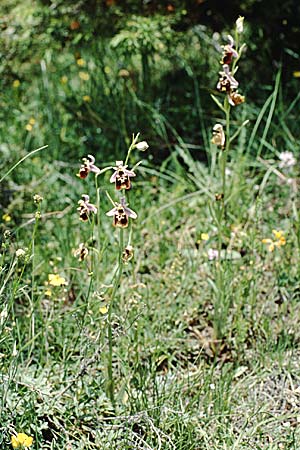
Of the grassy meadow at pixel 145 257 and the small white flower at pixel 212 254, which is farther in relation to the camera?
the small white flower at pixel 212 254

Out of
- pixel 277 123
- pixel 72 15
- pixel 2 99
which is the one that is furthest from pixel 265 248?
pixel 2 99

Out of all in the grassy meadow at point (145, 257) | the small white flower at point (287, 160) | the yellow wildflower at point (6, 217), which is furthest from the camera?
the small white flower at point (287, 160)

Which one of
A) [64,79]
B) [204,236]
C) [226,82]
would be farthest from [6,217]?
[64,79]

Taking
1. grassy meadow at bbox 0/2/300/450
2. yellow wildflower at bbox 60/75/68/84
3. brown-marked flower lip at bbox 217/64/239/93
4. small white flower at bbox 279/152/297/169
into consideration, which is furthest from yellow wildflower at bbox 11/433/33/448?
yellow wildflower at bbox 60/75/68/84

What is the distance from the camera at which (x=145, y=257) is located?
8.71 ft

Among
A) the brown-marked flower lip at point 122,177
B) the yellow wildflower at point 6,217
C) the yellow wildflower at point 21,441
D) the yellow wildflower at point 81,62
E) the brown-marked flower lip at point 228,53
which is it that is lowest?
the yellow wildflower at point 21,441

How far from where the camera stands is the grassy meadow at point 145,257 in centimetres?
187

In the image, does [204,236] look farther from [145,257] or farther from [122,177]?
[122,177]

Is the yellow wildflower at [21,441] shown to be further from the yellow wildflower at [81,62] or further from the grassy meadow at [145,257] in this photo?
the yellow wildflower at [81,62]

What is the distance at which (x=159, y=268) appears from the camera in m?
2.53

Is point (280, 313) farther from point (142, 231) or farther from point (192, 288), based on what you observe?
point (142, 231)

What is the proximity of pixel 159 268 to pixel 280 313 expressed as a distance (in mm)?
496

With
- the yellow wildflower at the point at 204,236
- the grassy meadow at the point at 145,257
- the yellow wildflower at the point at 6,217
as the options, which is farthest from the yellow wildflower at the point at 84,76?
the yellow wildflower at the point at 204,236

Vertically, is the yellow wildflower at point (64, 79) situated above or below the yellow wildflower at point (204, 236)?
above
